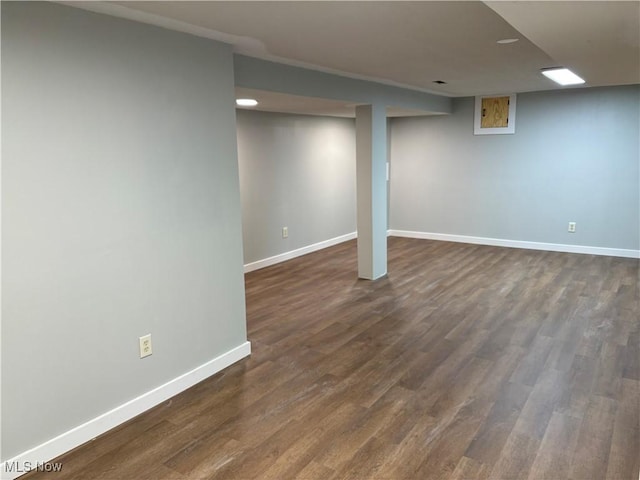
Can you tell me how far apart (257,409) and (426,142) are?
18.1 ft

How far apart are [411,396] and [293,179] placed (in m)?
3.89

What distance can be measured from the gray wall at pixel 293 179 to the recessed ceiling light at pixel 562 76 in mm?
2979

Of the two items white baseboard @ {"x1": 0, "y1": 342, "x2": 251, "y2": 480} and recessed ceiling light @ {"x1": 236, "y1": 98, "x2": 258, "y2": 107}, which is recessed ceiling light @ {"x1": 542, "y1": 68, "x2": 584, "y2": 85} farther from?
white baseboard @ {"x1": 0, "y1": 342, "x2": 251, "y2": 480}

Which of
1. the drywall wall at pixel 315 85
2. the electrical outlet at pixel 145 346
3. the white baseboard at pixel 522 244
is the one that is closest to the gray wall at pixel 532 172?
the white baseboard at pixel 522 244

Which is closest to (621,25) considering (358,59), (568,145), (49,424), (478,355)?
(358,59)

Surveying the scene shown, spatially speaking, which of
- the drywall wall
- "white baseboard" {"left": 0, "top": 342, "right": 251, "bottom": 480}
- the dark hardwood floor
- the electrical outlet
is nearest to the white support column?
the drywall wall

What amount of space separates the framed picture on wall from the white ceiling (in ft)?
8.31

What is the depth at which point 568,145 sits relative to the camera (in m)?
6.14

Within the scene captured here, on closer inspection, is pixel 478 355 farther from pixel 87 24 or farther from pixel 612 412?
pixel 87 24

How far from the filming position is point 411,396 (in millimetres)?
2814

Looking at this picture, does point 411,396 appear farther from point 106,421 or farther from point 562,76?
point 562,76

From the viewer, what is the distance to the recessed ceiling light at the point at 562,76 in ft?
13.4

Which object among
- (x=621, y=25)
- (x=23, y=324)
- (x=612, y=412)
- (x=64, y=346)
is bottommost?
(x=612, y=412)

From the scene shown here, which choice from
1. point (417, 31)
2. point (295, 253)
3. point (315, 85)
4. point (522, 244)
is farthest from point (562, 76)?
point (295, 253)
